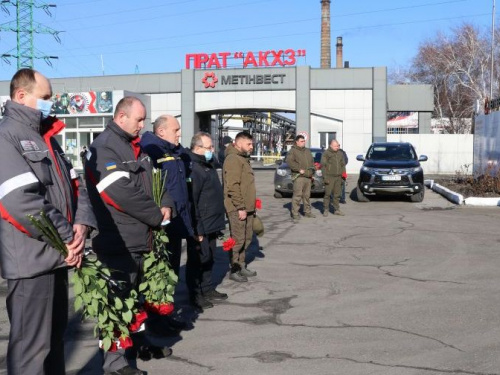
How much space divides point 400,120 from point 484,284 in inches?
2554

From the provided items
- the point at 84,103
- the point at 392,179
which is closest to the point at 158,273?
the point at 392,179

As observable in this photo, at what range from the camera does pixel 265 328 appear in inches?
238

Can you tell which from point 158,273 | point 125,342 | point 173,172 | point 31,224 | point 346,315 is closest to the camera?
point 31,224

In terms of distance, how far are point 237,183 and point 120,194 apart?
11.3 feet

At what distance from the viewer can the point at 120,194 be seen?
460cm

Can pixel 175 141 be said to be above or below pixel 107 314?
above

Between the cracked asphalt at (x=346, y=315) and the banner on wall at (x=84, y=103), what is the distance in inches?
1181

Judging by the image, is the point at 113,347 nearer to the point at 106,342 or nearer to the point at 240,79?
the point at 106,342

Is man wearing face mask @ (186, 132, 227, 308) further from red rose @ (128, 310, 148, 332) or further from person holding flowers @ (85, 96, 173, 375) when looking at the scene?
red rose @ (128, 310, 148, 332)

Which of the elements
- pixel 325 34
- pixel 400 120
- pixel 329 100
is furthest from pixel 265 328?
pixel 400 120

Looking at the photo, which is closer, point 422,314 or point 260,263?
point 422,314

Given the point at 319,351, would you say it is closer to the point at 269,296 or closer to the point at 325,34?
the point at 269,296

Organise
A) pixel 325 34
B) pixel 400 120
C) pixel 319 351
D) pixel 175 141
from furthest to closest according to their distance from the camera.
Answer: pixel 400 120 → pixel 325 34 → pixel 175 141 → pixel 319 351

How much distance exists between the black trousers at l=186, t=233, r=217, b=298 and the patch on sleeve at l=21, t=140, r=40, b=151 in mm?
3305
